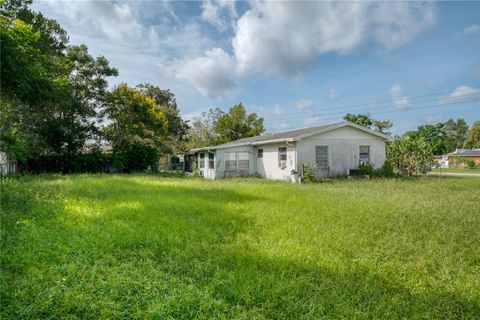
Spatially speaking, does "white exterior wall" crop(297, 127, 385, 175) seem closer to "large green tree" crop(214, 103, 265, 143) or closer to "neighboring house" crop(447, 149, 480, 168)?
"large green tree" crop(214, 103, 265, 143)

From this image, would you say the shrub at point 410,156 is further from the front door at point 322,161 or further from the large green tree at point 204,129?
the large green tree at point 204,129

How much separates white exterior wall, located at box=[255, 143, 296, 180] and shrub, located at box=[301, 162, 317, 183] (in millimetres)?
721

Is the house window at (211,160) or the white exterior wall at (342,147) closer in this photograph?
the white exterior wall at (342,147)

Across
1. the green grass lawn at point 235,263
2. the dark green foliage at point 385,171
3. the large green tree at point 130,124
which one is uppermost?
the large green tree at point 130,124

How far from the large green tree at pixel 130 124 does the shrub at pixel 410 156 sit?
18029 mm

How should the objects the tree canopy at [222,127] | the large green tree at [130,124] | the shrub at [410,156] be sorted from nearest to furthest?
1. the shrub at [410,156]
2. the large green tree at [130,124]
3. the tree canopy at [222,127]

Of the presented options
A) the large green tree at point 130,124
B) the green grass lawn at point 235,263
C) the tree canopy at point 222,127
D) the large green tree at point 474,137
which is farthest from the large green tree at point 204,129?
the large green tree at point 474,137

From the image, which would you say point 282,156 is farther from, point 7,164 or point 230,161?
point 7,164

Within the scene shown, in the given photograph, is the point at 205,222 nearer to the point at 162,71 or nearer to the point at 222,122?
the point at 162,71

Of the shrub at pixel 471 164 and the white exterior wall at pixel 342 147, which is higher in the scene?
the white exterior wall at pixel 342 147

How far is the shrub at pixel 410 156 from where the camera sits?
57.9 ft

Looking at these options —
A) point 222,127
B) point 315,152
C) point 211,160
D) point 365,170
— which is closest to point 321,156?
point 315,152

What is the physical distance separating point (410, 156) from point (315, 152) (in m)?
6.70

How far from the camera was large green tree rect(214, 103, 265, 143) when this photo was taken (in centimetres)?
3322
